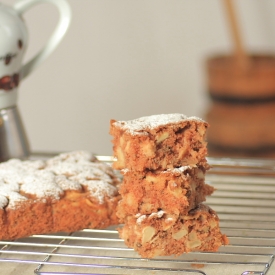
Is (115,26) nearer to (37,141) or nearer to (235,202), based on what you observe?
(37,141)

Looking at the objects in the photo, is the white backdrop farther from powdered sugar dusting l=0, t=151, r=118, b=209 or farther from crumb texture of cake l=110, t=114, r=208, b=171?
crumb texture of cake l=110, t=114, r=208, b=171

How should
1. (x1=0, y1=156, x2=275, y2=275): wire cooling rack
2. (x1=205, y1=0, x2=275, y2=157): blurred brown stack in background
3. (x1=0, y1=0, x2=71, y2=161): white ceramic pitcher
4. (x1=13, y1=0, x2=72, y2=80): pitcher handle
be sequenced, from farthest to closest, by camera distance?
(x1=205, y1=0, x2=275, y2=157): blurred brown stack in background < (x1=13, y1=0, x2=72, y2=80): pitcher handle < (x1=0, y1=0, x2=71, y2=161): white ceramic pitcher < (x1=0, y1=156, x2=275, y2=275): wire cooling rack

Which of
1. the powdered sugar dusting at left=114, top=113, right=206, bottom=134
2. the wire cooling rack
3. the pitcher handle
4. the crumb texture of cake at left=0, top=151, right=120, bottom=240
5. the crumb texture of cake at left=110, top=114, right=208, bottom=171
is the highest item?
the pitcher handle

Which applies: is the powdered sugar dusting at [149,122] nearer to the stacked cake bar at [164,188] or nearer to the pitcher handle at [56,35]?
the stacked cake bar at [164,188]

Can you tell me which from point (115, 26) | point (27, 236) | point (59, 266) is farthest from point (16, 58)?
point (115, 26)

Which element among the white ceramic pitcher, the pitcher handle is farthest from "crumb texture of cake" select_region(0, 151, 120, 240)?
the pitcher handle

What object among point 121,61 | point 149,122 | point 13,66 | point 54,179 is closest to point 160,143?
point 149,122

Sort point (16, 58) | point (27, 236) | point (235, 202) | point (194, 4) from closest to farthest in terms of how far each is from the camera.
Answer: point (27, 236)
point (235, 202)
point (16, 58)
point (194, 4)

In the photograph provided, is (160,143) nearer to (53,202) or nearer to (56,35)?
(53,202)
